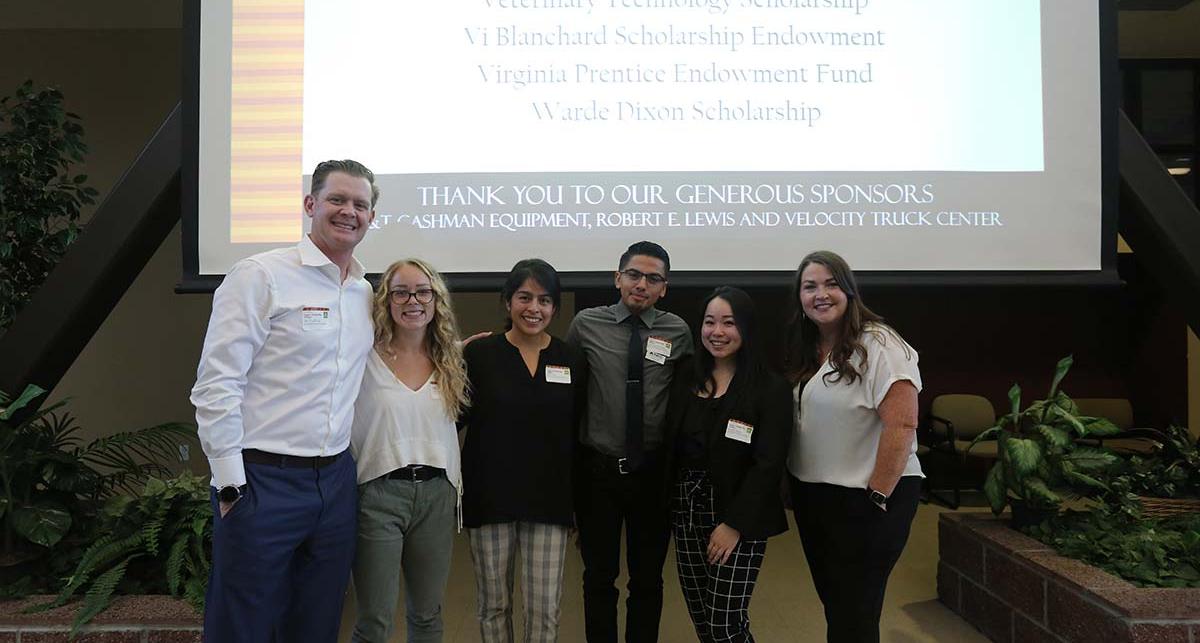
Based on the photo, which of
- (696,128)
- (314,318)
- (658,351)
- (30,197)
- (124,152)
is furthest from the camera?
(124,152)

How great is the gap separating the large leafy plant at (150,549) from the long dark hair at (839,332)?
2.11 meters

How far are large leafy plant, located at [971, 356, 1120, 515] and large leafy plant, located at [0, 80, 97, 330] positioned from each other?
178 inches

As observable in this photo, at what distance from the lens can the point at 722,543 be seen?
6.55 feet

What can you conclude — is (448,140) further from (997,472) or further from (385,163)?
(997,472)

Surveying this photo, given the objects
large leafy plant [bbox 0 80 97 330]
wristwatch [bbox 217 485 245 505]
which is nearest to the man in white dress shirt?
wristwatch [bbox 217 485 245 505]

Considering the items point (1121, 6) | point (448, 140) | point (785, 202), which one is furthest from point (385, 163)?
point (1121, 6)

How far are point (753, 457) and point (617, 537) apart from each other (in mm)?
513

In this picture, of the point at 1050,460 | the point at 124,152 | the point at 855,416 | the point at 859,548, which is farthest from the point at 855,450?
the point at 124,152

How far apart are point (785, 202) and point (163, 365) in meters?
4.73

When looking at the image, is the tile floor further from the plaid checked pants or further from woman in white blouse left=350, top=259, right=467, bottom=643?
woman in white blouse left=350, top=259, right=467, bottom=643

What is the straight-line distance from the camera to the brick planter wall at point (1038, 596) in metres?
2.20

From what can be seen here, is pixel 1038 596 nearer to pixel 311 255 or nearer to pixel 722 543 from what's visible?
pixel 722 543

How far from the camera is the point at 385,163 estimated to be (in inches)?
120

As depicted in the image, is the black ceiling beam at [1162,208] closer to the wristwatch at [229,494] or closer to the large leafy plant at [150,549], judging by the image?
the wristwatch at [229,494]
